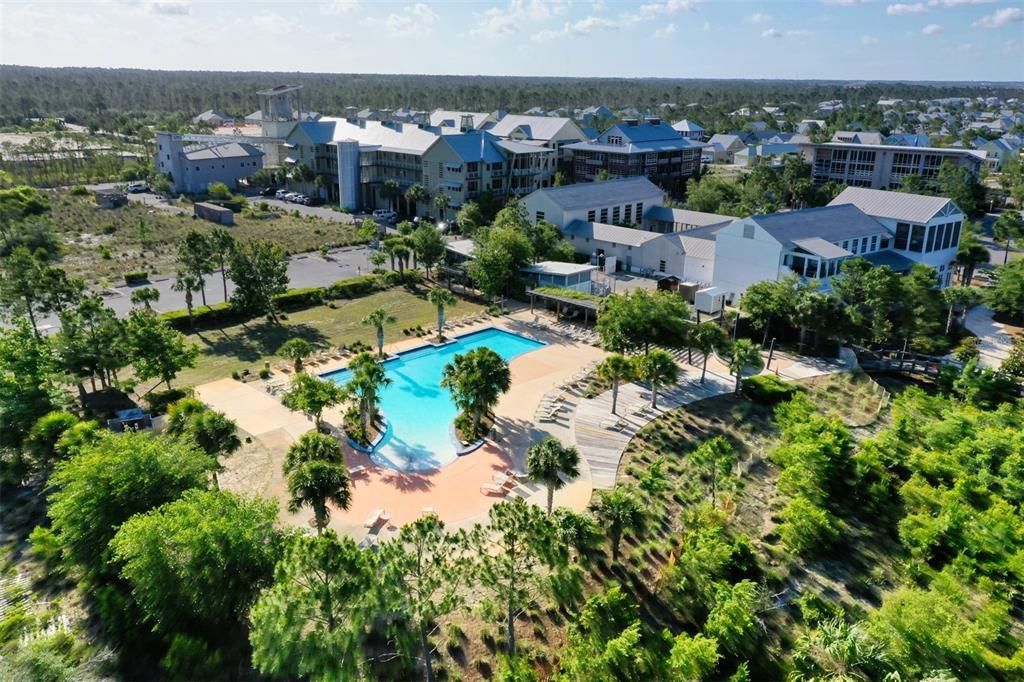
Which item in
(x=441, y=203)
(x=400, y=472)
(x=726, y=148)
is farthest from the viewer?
(x=726, y=148)

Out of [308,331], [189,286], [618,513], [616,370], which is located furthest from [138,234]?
[618,513]

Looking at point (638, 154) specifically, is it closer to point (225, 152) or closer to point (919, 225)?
point (919, 225)

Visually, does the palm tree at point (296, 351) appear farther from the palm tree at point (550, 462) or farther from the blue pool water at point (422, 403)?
the palm tree at point (550, 462)

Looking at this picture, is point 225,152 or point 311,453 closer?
point 311,453

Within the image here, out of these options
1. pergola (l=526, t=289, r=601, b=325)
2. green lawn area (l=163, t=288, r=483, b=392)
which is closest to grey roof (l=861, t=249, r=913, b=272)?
pergola (l=526, t=289, r=601, b=325)

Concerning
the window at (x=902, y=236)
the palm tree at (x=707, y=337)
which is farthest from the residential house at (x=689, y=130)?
the palm tree at (x=707, y=337)

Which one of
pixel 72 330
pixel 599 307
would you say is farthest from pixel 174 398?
pixel 599 307

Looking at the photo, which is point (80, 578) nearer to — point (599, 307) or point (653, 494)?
point (653, 494)
